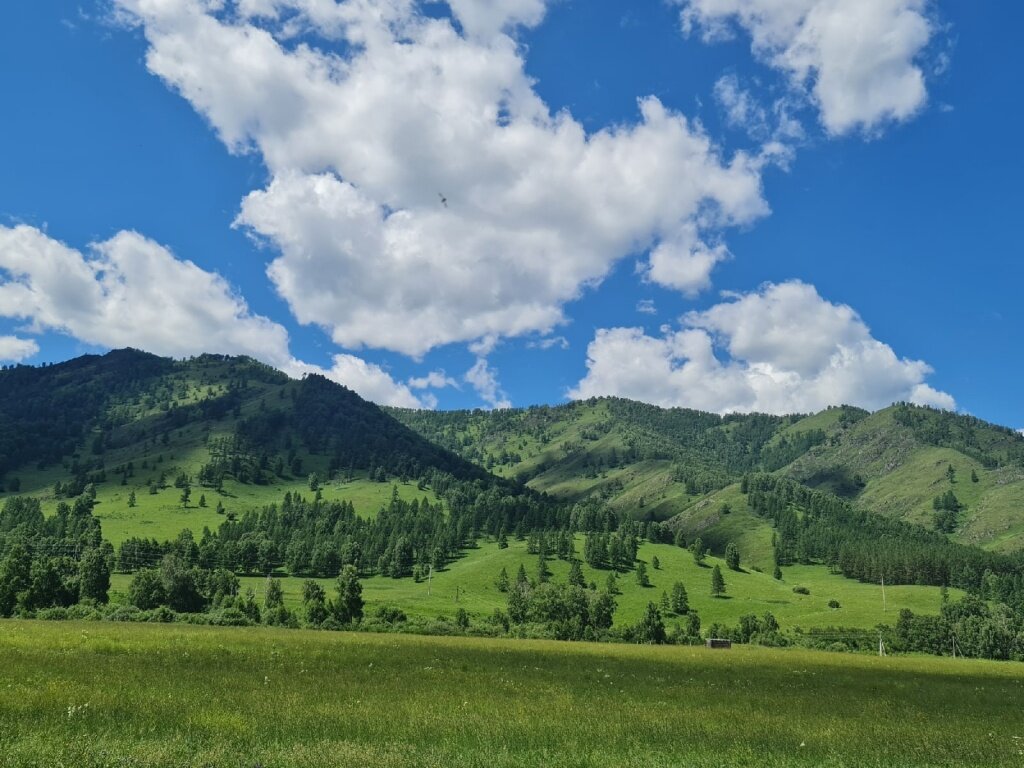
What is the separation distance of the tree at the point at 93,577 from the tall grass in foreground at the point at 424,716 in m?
121

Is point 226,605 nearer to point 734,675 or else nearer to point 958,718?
point 734,675

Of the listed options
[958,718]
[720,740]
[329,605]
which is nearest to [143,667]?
[720,740]

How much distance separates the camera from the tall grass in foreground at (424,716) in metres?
15.4

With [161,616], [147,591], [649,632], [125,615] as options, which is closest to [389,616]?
[161,616]

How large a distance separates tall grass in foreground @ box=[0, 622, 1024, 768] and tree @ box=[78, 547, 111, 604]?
4781 inches

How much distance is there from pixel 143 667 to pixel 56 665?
340cm

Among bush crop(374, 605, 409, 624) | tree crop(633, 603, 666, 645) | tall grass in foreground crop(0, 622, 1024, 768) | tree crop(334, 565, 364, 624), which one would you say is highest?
tall grass in foreground crop(0, 622, 1024, 768)

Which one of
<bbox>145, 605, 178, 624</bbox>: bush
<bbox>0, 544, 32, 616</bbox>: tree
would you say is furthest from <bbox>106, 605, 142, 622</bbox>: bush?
A: <bbox>0, 544, 32, 616</bbox>: tree

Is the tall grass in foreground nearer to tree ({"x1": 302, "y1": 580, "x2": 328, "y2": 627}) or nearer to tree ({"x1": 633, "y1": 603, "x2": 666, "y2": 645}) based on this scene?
tree ({"x1": 302, "y1": 580, "x2": 328, "y2": 627})

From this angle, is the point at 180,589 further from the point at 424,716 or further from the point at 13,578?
the point at 424,716

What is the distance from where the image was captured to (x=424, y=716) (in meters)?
20.7

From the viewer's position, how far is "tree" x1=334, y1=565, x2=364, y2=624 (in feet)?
432

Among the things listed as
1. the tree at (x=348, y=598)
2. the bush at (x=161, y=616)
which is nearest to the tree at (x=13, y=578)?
the bush at (x=161, y=616)

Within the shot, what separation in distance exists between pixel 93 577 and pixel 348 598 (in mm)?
59478
